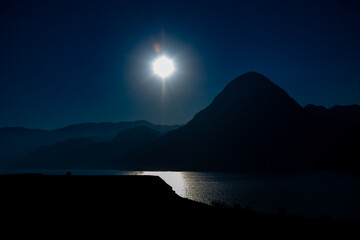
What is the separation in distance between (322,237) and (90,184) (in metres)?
19.4

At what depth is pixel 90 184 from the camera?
21.4 metres

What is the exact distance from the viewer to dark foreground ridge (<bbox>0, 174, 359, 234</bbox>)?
39.9ft

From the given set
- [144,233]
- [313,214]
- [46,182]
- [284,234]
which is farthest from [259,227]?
[313,214]

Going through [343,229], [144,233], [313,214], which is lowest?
[313,214]

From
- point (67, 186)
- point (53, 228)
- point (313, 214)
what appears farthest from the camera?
point (313, 214)

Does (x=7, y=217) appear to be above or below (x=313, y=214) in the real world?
above

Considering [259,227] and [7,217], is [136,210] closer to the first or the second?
[7,217]

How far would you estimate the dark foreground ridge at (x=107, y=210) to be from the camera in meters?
12.1

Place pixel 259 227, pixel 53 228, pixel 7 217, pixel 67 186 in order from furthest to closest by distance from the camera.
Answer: pixel 67 186 < pixel 259 227 < pixel 7 217 < pixel 53 228

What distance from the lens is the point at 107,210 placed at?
13891 millimetres

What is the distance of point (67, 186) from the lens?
1980cm

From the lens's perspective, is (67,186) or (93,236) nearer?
(93,236)

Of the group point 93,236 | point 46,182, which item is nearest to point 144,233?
point 93,236

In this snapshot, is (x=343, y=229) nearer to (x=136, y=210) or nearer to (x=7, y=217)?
(x=136, y=210)
